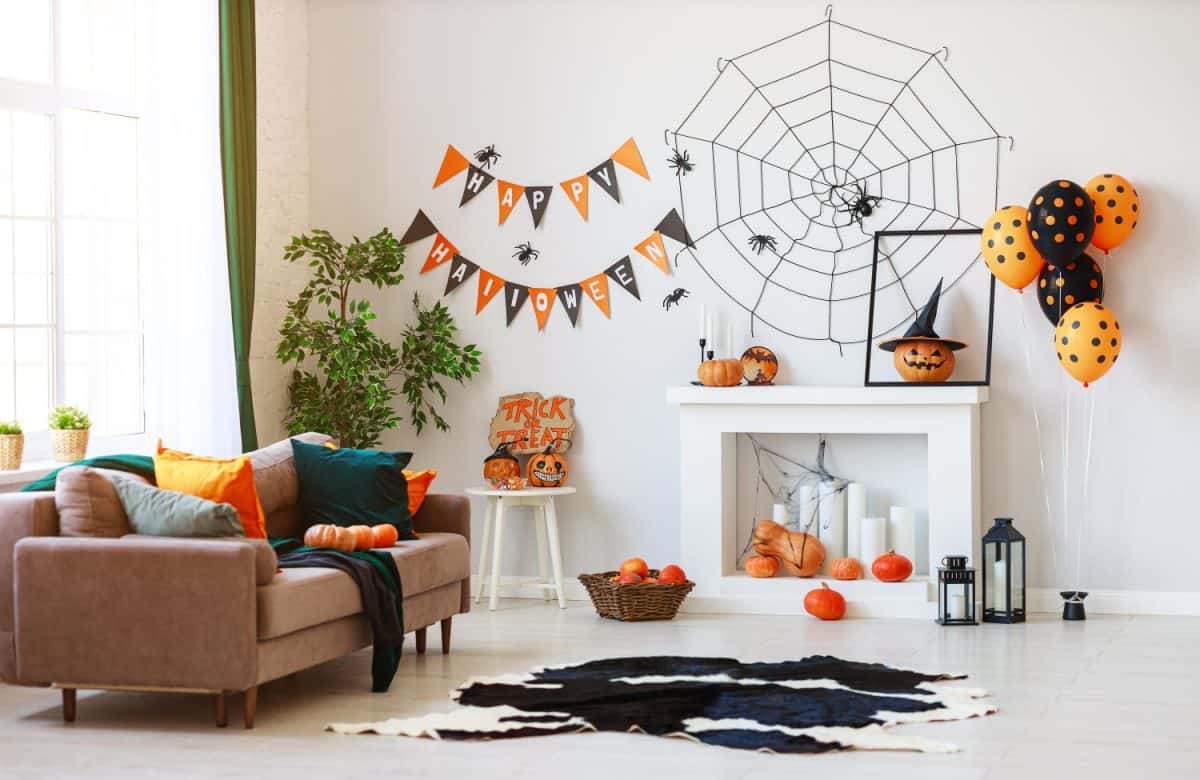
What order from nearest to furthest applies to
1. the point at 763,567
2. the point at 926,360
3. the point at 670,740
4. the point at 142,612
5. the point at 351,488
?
the point at 670,740
the point at 142,612
the point at 351,488
the point at 926,360
the point at 763,567

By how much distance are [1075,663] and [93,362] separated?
3.79 m

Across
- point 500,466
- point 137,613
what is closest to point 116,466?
point 137,613

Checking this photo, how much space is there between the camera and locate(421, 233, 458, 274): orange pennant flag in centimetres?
680

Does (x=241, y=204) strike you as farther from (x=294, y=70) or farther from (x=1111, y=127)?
(x=1111, y=127)

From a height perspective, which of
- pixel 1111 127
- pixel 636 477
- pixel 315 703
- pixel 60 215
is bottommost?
pixel 315 703

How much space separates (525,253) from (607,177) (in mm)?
498

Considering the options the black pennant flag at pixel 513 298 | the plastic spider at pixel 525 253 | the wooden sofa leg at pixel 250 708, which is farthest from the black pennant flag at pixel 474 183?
the wooden sofa leg at pixel 250 708

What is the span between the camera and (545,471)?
647 cm


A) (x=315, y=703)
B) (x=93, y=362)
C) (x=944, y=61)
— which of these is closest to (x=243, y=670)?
(x=315, y=703)

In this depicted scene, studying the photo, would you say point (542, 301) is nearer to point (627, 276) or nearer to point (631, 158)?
point (627, 276)

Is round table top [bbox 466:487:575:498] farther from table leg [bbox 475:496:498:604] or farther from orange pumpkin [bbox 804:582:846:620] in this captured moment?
orange pumpkin [bbox 804:582:846:620]

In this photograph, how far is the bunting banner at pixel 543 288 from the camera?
6527mm

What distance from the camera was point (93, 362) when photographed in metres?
5.86

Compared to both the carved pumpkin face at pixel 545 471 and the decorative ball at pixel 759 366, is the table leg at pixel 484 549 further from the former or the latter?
the decorative ball at pixel 759 366
